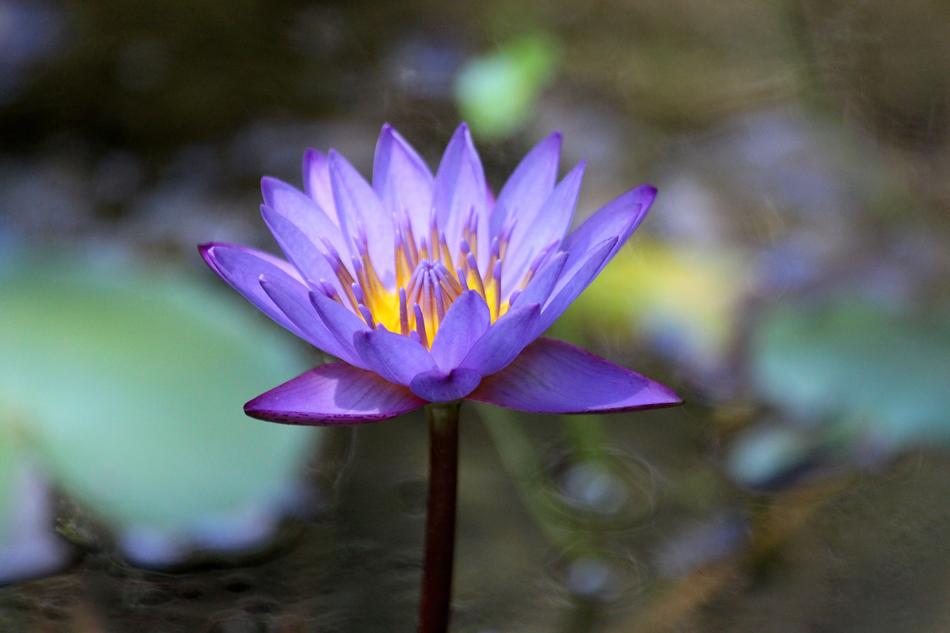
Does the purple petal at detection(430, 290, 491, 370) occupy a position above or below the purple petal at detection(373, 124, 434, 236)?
below

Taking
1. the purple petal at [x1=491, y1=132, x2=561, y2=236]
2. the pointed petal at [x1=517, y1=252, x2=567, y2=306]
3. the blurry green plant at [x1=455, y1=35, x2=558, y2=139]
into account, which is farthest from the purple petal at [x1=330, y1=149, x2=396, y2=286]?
the blurry green plant at [x1=455, y1=35, x2=558, y2=139]

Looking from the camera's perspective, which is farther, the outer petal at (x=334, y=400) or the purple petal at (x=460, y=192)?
the purple petal at (x=460, y=192)

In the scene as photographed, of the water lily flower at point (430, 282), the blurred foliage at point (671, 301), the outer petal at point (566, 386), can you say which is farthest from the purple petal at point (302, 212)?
the blurred foliage at point (671, 301)

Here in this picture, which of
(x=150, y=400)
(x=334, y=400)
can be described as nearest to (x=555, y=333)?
(x=150, y=400)

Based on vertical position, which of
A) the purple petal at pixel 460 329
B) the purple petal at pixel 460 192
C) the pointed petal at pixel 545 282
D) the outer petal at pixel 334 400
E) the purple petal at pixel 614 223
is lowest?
the outer petal at pixel 334 400

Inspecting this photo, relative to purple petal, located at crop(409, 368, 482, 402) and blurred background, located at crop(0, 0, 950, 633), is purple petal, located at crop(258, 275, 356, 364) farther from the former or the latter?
blurred background, located at crop(0, 0, 950, 633)

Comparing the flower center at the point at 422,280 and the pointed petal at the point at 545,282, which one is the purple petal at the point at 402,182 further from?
the pointed petal at the point at 545,282

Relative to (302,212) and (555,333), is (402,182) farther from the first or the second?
(555,333)
